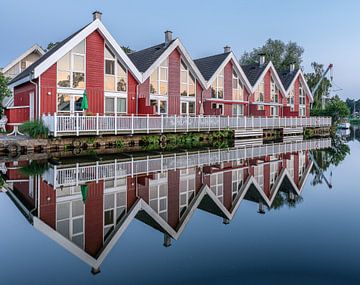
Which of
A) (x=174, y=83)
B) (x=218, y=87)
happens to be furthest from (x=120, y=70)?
(x=218, y=87)

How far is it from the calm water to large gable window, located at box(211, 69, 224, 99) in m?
19.5

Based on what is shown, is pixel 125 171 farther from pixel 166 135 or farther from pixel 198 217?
pixel 166 135

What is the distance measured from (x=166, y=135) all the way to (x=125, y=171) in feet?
35.1

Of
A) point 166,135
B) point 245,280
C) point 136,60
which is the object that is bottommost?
point 245,280

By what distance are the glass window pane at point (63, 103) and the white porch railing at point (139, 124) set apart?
1.88m

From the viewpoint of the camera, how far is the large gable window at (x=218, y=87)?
3002 centimetres

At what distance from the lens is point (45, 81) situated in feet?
64.6

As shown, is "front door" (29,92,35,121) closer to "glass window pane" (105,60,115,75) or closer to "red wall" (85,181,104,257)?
"glass window pane" (105,60,115,75)

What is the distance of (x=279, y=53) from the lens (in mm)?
63781

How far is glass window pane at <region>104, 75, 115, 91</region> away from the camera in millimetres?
22391

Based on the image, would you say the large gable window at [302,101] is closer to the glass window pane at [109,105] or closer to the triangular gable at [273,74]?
the triangular gable at [273,74]

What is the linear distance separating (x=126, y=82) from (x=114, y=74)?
1.00 meters

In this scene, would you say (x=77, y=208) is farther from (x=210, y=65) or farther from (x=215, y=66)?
(x=210, y=65)

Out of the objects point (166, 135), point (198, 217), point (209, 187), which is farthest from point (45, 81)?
point (198, 217)
